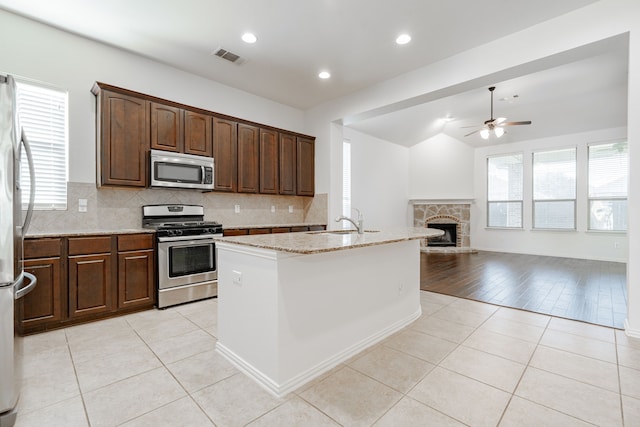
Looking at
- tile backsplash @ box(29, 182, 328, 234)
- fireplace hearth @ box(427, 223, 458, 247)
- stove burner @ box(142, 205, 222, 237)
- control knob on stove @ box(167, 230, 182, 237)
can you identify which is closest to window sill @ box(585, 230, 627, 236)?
fireplace hearth @ box(427, 223, 458, 247)

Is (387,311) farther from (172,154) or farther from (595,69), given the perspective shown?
(595,69)

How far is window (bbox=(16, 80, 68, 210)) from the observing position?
3.02 meters

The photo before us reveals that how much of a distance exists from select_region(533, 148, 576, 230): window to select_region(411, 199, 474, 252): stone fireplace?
154 centimetres

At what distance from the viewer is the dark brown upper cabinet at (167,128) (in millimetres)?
3531

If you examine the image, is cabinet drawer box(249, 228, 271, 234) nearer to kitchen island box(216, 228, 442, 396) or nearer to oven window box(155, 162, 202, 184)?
oven window box(155, 162, 202, 184)

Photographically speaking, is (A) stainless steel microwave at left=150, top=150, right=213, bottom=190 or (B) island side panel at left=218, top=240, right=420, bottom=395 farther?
(A) stainless steel microwave at left=150, top=150, right=213, bottom=190

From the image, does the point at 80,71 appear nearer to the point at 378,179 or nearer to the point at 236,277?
the point at 236,277

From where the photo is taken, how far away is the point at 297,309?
1.90m

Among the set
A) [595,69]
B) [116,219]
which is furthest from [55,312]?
[595,69]

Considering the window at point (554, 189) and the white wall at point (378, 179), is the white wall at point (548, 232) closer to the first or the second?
the window at point (554, 189)

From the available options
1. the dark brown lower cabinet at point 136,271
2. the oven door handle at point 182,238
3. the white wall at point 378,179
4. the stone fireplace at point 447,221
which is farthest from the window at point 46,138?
the stone fireplace at point 447,221

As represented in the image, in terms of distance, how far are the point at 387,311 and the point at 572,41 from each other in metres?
3.18

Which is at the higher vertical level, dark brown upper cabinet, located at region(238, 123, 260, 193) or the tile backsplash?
dark brown upper cabinet, located at region(238, 123, 260, 193)

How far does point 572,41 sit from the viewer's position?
2863 mm
